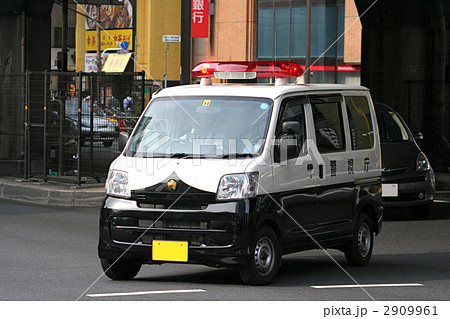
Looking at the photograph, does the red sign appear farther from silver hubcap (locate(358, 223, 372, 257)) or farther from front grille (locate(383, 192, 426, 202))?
silver hubcap (locate(358, 223, 372, 257))

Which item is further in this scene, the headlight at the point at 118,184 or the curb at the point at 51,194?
the curb at the point at 51,194

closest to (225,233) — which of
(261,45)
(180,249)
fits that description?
(180,249)

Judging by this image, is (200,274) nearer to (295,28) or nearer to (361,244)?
(361,244)

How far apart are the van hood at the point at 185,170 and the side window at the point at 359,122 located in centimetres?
221

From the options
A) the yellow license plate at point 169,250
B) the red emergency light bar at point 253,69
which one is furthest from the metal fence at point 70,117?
the yellow license plate at point 169,250

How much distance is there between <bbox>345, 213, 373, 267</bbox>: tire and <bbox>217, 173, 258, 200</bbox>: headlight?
2371 millimetres

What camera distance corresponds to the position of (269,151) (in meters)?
9.40

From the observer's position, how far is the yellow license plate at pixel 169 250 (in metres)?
9.02

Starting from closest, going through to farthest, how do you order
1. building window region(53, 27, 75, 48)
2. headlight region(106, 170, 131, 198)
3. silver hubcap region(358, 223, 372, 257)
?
headlight region(106, 170, 131, 198), silver hubcap region(358, 223, 372, 257), building window region(53, 27, 75, 48)

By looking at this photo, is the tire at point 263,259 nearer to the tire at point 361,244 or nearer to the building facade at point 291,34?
the tire at point 361,244

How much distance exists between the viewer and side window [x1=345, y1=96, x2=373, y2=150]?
11078 mm

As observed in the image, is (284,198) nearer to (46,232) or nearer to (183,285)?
(183,285)

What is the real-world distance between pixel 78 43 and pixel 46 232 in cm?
6332

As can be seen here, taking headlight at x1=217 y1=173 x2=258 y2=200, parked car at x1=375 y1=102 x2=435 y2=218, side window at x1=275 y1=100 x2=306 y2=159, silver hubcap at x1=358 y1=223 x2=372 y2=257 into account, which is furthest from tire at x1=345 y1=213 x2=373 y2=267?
parked car at x1=375 y1=102 x2=435 y2=218
